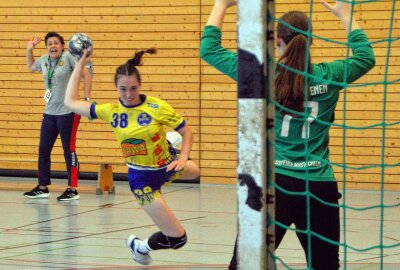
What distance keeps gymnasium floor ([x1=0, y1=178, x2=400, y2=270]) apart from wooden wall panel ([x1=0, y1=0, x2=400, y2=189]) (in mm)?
698

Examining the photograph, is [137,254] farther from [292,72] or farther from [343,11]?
[343,11]

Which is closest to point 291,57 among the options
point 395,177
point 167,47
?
point 395,177

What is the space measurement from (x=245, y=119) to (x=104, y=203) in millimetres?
8075

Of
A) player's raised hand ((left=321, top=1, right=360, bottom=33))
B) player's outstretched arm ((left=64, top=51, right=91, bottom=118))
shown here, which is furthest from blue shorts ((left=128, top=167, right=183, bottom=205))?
player's raised hand ((left=321, top=1, right=360, bottom=33))

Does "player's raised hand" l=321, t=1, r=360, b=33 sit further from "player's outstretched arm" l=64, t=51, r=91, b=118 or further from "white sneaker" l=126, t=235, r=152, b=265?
"white sneaker" l=126, t=235, r=152, b=265

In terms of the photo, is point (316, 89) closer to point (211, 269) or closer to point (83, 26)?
point (211, 269)

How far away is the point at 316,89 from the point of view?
15.3 feet

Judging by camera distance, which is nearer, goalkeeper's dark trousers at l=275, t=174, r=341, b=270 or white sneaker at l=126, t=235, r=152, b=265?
A: goalkeeper's dark trousers at l=275, t=174, r=341, b=270

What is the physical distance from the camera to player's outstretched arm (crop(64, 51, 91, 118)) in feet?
21.8

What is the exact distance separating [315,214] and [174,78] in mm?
9508

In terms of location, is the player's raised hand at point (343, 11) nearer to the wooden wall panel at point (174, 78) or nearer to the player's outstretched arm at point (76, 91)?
the player's outstretched arm at point (76, 91)

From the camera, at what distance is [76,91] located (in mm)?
6852

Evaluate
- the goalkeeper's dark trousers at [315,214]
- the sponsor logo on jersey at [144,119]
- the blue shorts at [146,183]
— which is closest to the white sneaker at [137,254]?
the blue shorts at [146,183]

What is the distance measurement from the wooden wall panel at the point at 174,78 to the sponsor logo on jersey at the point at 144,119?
620 cm
